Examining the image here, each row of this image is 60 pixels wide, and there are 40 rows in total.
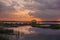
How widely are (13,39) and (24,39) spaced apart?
83.5 inches

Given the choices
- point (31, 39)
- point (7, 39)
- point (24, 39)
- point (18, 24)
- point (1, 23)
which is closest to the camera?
point (7, 39)

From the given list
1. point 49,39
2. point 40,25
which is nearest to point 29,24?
point 40,25

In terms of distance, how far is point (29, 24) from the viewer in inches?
2114

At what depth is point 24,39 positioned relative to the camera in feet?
105

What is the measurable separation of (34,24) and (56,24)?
1031cm

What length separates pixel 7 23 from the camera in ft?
173

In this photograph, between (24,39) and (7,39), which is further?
(24,39)

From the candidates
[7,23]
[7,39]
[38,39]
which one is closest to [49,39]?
[38,39]

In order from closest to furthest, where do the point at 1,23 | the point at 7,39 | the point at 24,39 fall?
the point at 7,39, the point at 24,39, the point at 1,23

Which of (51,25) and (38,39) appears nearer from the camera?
(38,39)

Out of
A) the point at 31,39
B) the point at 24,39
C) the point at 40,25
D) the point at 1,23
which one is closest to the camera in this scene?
the point at 24,39

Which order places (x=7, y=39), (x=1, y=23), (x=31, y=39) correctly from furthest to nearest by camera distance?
(x=1, y=23), (x=31, y=39), (x=7, y=39)

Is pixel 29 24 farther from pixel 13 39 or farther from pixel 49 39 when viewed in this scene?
pixel 13 39

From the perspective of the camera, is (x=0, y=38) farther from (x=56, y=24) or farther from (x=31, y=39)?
(x=56, y=24)
